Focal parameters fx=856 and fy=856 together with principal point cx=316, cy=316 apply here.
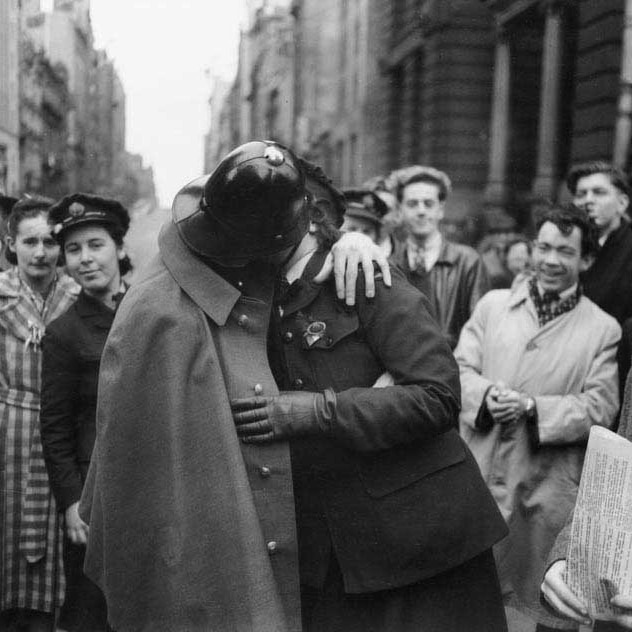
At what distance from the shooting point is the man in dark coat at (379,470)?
2213 mm

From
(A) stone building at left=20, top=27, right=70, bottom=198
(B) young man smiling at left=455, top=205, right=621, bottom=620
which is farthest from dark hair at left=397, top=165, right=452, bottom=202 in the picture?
(A) stone building at left=20, top=27, right=70, bottom=198

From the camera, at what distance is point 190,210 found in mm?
2234

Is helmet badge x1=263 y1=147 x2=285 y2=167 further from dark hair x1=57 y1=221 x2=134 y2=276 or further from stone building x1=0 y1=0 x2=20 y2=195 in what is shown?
stone building x1=0 y1=0 x2=20 y2=195

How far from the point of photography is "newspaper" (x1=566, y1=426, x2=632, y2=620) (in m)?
1.73

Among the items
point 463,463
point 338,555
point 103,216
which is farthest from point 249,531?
point 103,216

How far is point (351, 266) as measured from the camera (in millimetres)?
2326

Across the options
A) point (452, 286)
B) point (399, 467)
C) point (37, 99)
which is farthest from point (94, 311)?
point (37, 99)

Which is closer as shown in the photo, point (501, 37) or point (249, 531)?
point (249, 531)

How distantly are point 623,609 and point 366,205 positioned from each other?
14.6ft

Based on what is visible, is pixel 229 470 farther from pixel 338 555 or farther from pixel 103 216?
pixel 103 216

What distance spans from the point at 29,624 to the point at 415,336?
2.47 metres

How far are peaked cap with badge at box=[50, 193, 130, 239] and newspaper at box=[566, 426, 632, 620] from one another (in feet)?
7.86

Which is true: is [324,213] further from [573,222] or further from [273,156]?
[573,222]

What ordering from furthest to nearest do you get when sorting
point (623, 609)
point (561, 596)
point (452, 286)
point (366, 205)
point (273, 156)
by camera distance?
point (366, 205) < point (452, 286) < point (273, 156) < point (561, 596) < point (623, 609)
